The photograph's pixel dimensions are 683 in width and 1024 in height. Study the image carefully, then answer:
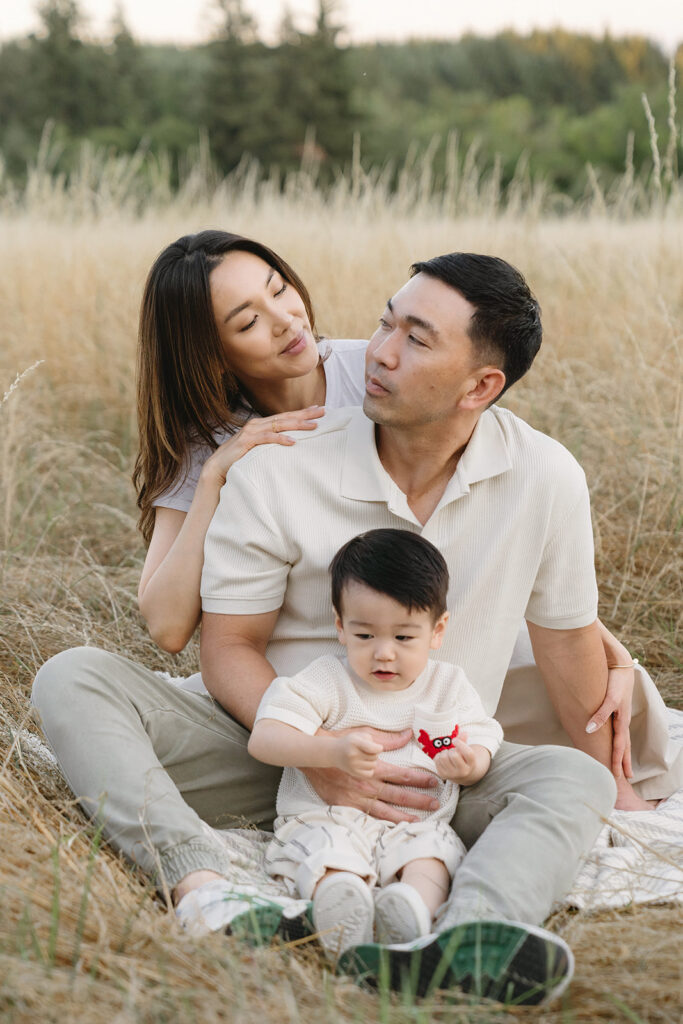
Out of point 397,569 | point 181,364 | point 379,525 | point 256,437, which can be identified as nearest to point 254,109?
point 181,364

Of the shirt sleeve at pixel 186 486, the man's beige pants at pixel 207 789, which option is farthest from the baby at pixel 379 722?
the shirt sleeve at pixel 186 486

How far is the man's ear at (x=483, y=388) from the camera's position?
2.40 m

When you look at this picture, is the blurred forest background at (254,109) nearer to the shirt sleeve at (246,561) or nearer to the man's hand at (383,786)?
the shirt sleeve at (246,561)

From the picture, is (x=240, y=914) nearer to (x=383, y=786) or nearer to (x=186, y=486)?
(x=383, y=786)

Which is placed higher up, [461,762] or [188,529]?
[188,529]

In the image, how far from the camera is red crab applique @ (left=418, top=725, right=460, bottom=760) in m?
2.15

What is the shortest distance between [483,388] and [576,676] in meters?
0.74

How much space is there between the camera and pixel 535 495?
2.43 metres

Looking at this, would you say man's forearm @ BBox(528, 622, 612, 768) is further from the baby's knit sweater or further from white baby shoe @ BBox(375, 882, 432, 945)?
white baby shoe @ BBox(375, 882, 432, 945)

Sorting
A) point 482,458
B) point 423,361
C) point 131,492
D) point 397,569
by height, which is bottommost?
point 131,492

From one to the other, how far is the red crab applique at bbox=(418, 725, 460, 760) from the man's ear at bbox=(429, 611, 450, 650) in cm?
17

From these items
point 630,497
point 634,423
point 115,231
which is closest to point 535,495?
point 630,497

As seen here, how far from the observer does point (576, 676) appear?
103 inches

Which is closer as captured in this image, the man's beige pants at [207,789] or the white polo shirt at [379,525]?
the man's beige pants at [207,789]
